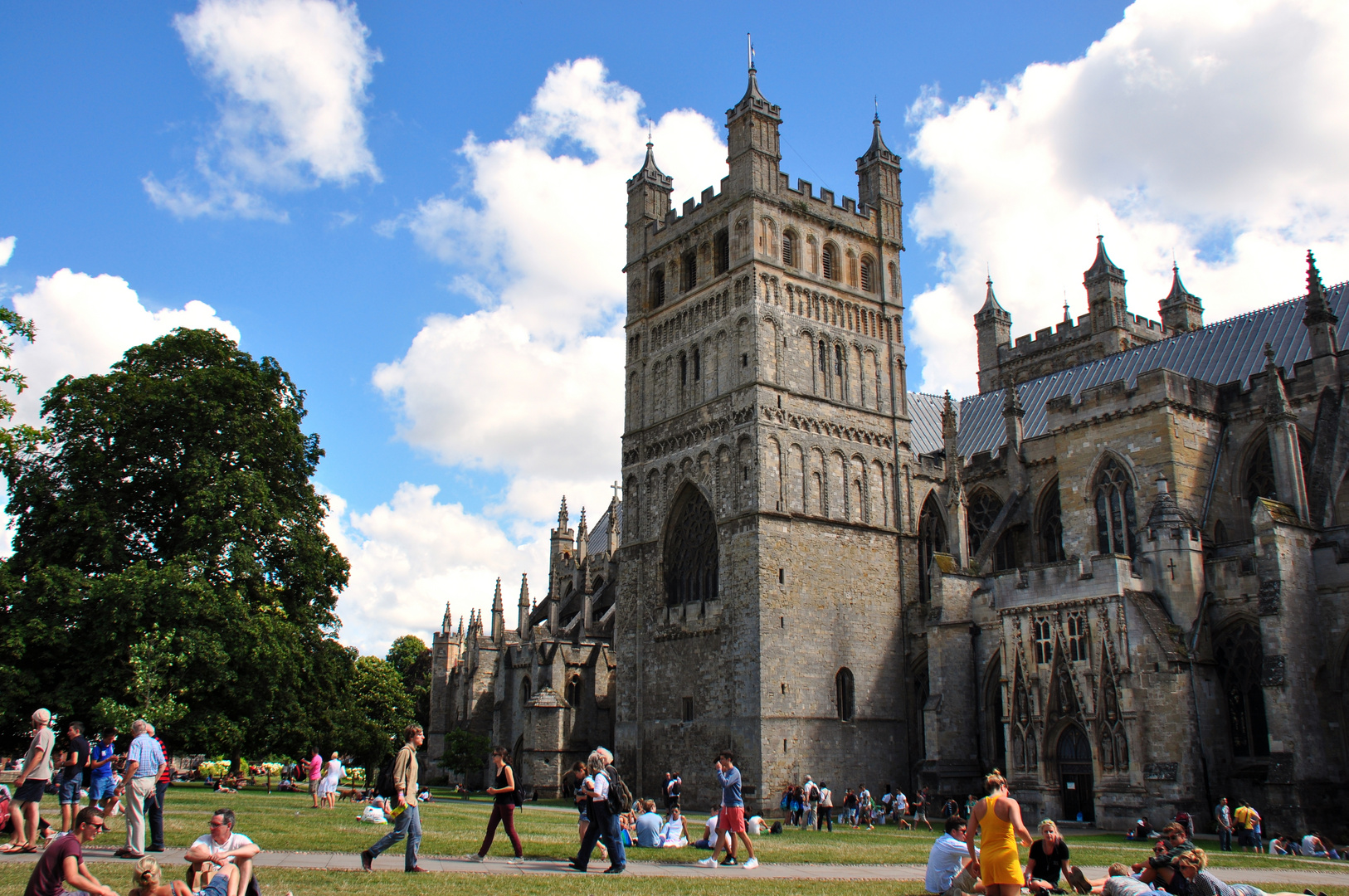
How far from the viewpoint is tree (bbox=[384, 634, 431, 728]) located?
71.1 meters

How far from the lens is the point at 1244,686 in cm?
2667

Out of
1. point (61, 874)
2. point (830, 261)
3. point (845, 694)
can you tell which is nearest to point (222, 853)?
point (61, 874)

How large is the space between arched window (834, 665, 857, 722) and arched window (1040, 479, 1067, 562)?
789cm

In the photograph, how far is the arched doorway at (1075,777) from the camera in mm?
27047

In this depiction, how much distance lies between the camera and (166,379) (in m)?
25.8

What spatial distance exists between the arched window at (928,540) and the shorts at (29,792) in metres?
29.8

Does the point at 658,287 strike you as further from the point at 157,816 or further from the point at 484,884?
the point at 484,884

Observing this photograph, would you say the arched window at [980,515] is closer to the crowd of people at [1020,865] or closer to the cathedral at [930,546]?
the cathedral at [930,546]

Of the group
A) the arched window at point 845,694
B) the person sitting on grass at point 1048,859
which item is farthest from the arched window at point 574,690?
the person sitting on grass at point 1048,859

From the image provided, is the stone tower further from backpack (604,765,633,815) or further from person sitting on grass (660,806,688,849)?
backpack (604,765,633,815)

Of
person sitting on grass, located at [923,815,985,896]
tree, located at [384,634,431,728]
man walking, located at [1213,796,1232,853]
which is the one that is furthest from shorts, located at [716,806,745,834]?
tree, located at [384,634,431,728]

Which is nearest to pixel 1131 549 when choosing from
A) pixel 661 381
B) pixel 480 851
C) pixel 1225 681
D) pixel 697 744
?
pixel 1225 681

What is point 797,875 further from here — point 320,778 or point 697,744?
point 697,744

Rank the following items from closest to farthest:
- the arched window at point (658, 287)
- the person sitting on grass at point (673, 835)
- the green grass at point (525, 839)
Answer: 1. the green grass at point (525, 839)
2. the person sitting on grass at point (673, 835)
3. the arched window at point (658, 287)
